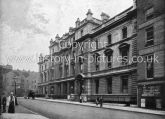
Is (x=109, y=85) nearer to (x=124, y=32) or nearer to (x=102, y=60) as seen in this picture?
(x=102, y=60)

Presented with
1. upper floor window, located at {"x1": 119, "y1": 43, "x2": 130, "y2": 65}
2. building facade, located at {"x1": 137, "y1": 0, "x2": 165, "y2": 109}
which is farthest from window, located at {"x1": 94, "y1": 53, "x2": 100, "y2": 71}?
building facade, located at {"x1": 137, "y1": 0, "x2": 165, "y2": 109}

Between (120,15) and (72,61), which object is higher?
(120,15)

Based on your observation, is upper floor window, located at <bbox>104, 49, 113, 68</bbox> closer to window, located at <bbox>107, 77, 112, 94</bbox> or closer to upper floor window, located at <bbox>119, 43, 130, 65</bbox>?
window, located at <bbox>107, 77, 112, 94</bbox>

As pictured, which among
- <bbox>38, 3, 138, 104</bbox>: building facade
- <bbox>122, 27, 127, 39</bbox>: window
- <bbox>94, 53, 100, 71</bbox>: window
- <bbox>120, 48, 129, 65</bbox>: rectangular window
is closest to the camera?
<bbox>38, 3, 138, 104</bbox>: building facade

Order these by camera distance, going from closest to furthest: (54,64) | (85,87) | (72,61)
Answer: (85,87)
(72,61)
(54,64)

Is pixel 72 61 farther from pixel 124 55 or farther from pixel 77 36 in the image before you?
pixel 124 55

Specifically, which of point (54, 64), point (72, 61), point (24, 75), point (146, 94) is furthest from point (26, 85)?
point (146, 94)

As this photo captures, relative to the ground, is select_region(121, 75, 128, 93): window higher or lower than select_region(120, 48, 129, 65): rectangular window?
lower

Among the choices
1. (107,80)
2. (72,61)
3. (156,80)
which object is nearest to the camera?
(156,80)

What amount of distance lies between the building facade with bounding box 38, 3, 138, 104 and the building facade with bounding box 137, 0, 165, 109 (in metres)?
2.84

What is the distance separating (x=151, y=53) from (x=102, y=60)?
11627 mm

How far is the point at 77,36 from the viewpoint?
39.2m

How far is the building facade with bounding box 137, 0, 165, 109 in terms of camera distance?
62.3ft

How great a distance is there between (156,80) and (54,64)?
3467cm
